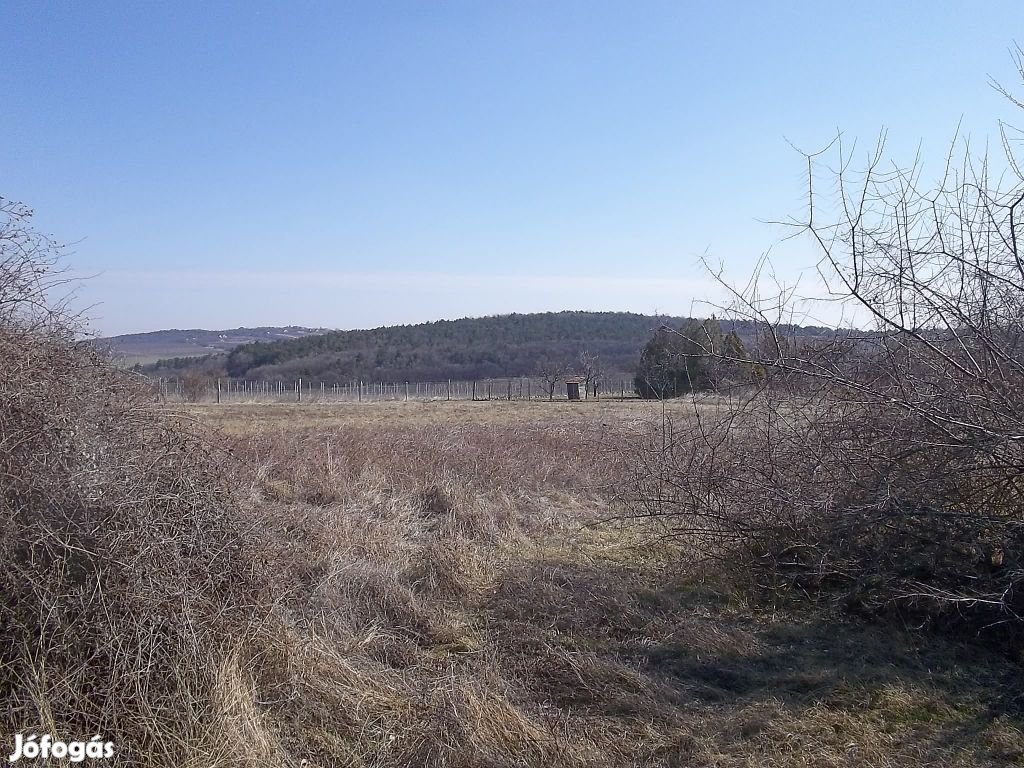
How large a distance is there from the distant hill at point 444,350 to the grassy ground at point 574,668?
182 ft

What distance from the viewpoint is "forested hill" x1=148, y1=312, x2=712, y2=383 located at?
249ft

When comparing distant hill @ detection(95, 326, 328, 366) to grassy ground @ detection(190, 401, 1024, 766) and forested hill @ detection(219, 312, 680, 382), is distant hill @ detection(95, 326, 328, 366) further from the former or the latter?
grassy ground @ detection(190, 401, 1024, 766)

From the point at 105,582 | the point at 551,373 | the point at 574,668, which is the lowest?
the point at 574,668

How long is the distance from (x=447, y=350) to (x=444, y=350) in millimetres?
359

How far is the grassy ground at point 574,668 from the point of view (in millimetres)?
3545

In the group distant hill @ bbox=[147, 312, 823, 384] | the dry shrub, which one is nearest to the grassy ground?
the dry shrub

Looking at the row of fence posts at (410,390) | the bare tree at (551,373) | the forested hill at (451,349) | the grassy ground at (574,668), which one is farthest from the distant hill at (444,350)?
the grassy ground at (574,668)

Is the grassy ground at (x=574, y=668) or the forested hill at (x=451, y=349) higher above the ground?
the forested hill at (x=451, y=349)

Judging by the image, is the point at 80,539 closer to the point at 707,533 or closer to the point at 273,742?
the point at 273,742

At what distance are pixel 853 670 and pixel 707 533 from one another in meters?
2.01

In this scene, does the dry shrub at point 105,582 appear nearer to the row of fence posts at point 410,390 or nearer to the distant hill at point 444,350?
the row of fence posts at point 410,390

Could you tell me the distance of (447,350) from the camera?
285 feet

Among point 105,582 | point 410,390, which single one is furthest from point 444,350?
point 105,582

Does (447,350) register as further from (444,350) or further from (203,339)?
(203,339)
